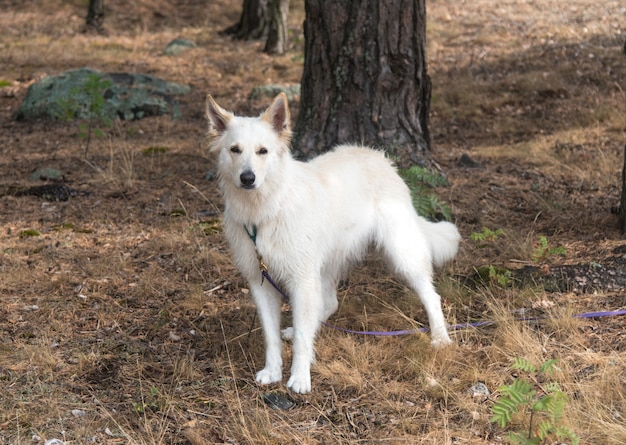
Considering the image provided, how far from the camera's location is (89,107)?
9.72 m

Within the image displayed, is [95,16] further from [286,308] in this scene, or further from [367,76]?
[286,308]

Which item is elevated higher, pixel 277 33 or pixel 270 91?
pixel 277 33

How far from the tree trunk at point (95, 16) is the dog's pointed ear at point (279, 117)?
1570 cm

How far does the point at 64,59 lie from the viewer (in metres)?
14.2

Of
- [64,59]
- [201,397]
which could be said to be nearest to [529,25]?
[64,59]

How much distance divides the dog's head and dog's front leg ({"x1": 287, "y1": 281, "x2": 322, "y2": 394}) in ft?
2.36

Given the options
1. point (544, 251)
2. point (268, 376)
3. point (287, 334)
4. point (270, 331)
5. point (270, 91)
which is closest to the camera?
point (268, 376)

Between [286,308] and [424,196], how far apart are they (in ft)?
Answer: 4.85

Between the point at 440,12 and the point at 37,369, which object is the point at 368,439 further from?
the point at 440,12

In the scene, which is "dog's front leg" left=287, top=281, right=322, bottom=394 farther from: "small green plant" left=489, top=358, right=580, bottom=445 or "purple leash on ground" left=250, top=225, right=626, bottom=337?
"small green plant" left=489, top=358, right=580, bottom=445

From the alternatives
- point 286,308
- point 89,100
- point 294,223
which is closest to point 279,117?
point 294,223

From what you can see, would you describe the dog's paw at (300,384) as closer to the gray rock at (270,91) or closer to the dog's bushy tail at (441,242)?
the dog's bushy tail at (441,242)

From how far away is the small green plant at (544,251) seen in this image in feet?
16.6

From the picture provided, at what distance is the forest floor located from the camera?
3719 millimetres
